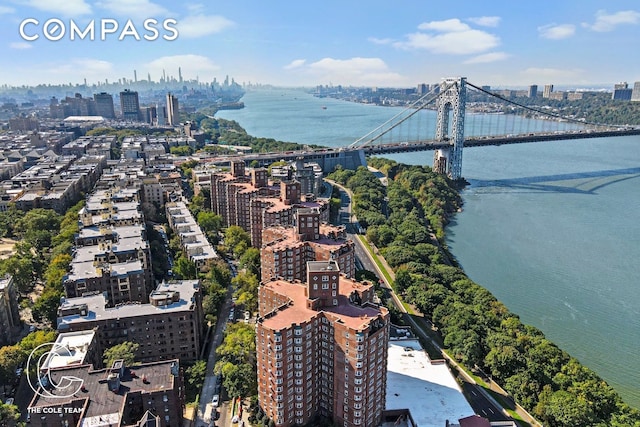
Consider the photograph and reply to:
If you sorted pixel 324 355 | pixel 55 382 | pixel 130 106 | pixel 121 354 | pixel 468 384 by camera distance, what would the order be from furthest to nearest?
pixel 130 106 < pixel 468 384 < pixel 121 354 < pixel 324 355 < pixel 55 382

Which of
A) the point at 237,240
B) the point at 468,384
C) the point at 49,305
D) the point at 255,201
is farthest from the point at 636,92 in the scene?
the point at 49,305

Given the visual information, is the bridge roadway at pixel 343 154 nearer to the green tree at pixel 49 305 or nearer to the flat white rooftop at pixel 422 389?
the green tree at pixel 49 305

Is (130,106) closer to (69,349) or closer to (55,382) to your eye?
(69,349)

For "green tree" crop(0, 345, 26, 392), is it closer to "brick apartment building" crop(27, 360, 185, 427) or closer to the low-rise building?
"brick apartment building" crop(27, 360, 185, 427)

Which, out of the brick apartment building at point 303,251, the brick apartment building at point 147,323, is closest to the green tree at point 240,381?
the brick apartment building at point 147,323

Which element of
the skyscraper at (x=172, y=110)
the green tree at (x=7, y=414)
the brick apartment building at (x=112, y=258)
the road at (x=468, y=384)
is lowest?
the road at (x=468, y=384)

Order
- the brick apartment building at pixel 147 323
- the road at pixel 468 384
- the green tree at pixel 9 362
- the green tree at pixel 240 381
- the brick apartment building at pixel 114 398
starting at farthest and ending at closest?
the brick apartment building at pixel 147 323 → the road at pixel 468 384 → the green tree at pixel 9 362 → the green tree at pixel 240 381 → the brick apartment building at pixel 114 398
